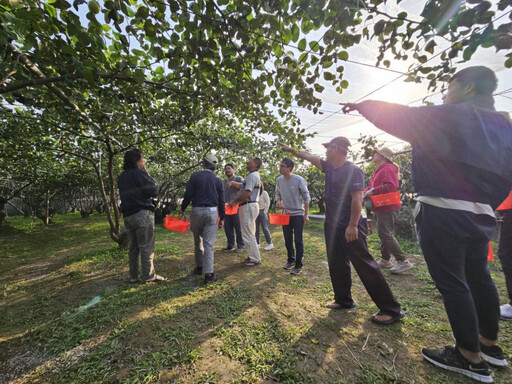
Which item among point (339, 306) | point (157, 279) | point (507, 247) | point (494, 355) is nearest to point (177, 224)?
point (157, 279)

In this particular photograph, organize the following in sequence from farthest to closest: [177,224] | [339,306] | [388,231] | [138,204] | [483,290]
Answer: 1. [388,231]
2. [177,224]
3. [138,204]
4. [339,306]
5. [483,290]

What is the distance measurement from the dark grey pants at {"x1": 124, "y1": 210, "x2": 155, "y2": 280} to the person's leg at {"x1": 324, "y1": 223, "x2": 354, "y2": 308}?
2.60 meters

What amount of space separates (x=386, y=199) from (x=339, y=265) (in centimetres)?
178

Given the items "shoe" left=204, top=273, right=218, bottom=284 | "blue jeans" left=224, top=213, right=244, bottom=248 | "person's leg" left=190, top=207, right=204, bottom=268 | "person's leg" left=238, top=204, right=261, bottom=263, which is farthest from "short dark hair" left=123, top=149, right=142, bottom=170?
"blue jeans" left=224, top=213, right=244, bottom=248

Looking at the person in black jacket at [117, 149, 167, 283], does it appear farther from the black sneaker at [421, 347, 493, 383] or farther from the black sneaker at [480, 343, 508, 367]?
the black sneaker at [480, 343, 508, 367]

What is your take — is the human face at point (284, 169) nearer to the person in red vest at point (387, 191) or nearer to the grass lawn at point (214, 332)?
the person in red vest at point (387, 191)

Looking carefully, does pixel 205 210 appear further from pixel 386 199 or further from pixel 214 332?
pixel 386 199

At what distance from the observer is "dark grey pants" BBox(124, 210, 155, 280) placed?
10.6 ft

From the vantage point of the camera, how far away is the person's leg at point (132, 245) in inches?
128

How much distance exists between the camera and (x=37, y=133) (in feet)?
16.1

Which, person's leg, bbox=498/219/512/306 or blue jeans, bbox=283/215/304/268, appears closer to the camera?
person's leg, bbox=498/219/512/306

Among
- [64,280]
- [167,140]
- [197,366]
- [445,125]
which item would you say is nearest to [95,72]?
[197,366]

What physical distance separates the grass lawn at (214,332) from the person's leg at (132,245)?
22 centimetres

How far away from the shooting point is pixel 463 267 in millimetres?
1567
